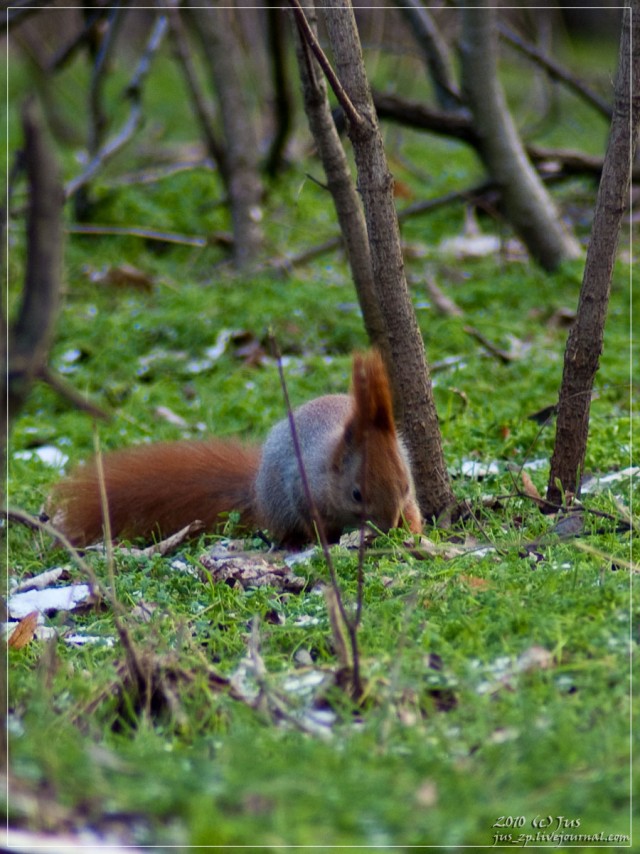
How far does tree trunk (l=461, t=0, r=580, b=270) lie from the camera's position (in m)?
5.32

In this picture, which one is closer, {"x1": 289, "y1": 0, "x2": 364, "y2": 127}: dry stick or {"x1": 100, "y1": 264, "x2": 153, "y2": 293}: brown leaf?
{"x1": 289, "y1": 0, "x2": 364, "y2": 127}: dry stick

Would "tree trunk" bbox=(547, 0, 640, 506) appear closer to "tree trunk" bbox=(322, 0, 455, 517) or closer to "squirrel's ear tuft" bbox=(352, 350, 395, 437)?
"tree trunk" bbox=(322, 0, 455, 517)

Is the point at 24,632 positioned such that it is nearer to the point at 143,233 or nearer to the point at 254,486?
the point at 254,486

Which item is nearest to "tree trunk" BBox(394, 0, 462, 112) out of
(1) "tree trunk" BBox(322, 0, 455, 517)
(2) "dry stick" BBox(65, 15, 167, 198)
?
(2) "dry stick" BBox(65, 15, 167, 198)

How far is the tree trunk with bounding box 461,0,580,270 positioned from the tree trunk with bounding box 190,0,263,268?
Result: 1408 millimetres

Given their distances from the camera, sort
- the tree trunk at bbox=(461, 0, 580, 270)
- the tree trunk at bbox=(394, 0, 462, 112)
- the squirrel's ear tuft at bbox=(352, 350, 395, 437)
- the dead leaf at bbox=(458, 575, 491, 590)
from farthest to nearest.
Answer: the tree trunk at bbox=(394, 0, 462, 112), the tree trunk at bbox=(461, 0, 580, 270), the squirrel's ear tuft at bbox=(352, 350, 395, 437), the dead leaf at bbox=(458, 575, 491, 590)

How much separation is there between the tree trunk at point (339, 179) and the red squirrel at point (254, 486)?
12.8 inches

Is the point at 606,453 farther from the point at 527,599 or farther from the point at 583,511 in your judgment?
the point at 527,599

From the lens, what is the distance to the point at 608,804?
4.97 feet

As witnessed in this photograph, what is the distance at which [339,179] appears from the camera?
323cm

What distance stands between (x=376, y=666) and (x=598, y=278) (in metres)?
1.23

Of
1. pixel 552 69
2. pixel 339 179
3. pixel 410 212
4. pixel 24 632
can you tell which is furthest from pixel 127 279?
pixel 24 632

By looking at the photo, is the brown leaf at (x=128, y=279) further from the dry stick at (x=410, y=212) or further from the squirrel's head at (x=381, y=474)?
the squirrel's head at (x=381, y=474)

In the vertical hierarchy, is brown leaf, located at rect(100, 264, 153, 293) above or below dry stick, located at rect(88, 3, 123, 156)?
below
